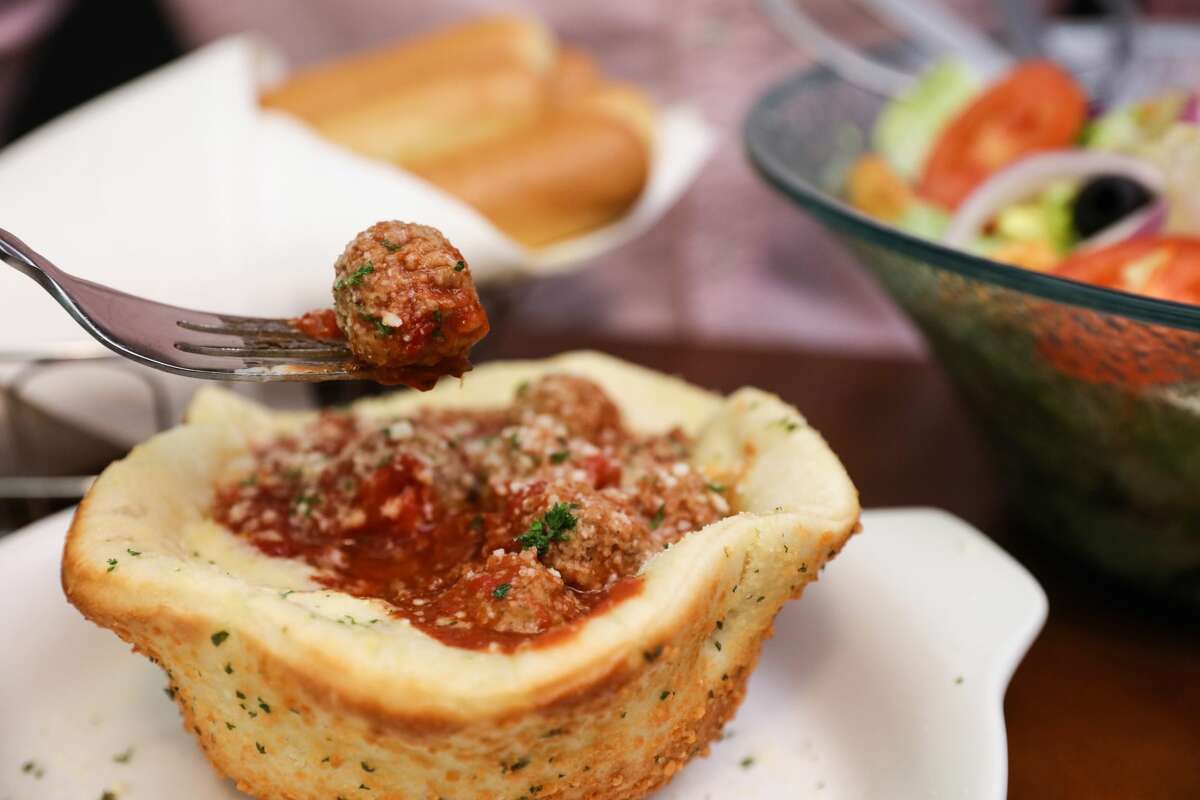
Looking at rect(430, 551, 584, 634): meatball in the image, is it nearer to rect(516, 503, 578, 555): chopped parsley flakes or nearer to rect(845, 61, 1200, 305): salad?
rect(516, 503, 578, 555): chopped parsley flakes

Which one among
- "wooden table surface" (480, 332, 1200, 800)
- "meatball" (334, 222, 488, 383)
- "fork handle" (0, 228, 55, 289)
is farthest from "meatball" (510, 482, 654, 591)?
"fork handle" (0, 228, 55, 289)

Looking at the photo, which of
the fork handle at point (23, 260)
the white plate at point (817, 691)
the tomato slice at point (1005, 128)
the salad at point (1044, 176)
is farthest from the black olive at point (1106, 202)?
the fork handle at point (23, 260)

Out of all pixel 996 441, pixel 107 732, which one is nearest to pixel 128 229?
pixel 107 732

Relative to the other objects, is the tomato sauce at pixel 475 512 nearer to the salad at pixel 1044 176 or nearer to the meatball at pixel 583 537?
the meatball at pixel 583 537

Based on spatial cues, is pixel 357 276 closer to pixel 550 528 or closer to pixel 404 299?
pixel 404 299

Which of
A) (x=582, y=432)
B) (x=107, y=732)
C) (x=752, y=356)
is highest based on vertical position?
(x=582, y=432)

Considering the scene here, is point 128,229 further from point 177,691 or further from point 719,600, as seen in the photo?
point 719,600
